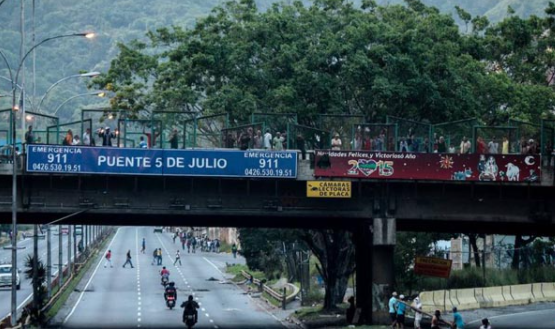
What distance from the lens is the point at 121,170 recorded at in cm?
4581

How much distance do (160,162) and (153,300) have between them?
81.6ft

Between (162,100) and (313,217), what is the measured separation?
52.9 ft

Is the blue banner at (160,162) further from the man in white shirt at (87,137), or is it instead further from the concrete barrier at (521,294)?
the concrete barrier at (521,294)

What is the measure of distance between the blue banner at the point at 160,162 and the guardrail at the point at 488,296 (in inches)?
636

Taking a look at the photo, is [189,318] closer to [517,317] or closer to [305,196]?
[305,196]

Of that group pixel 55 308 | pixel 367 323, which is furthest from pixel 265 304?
pixel 367 323

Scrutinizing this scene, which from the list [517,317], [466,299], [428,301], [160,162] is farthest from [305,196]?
[466,299]

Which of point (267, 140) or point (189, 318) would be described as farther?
point (189, 318)

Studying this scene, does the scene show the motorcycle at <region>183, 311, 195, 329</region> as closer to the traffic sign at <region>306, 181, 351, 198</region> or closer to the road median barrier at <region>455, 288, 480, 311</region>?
the traffic sign at <region>306, 181, 351, 198</region>

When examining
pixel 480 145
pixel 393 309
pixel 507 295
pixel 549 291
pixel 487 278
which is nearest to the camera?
pixel 393 309

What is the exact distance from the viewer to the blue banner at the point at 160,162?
149ft

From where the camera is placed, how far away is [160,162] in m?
45.9

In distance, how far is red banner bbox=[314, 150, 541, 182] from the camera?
4647cm

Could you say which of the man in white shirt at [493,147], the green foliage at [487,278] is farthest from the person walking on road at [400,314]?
the green foliage at [487,278]
